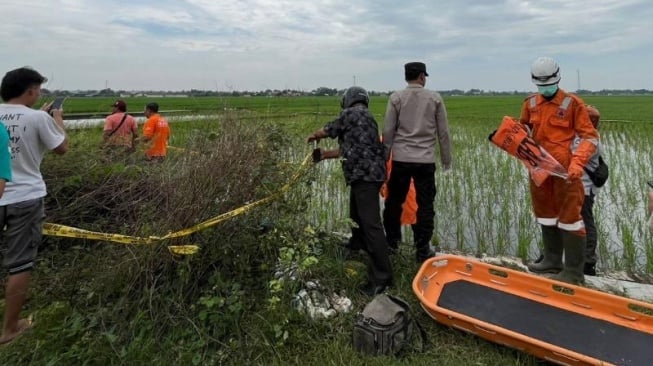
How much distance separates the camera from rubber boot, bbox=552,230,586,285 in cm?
326

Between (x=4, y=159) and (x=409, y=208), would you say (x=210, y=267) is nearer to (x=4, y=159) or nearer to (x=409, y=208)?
(x=4, y=159)

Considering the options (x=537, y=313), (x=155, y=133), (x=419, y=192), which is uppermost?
(x=155, y=133)

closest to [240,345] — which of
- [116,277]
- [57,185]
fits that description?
[116,277]

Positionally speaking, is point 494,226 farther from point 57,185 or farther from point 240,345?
point 57,185

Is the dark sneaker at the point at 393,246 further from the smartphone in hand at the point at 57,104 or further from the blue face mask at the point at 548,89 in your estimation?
the smartphone in hand at the point at 57,104

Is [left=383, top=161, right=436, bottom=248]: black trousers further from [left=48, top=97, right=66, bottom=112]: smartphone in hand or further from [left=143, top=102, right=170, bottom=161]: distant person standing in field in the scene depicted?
[left=143, top=102, right=170, bottom=161]: distant person standing in field

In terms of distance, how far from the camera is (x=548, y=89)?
10.6 ft

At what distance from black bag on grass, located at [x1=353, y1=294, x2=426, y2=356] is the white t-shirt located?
7.23ft

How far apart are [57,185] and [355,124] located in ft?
8.72

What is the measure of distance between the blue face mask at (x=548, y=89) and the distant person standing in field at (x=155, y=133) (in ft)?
15.1

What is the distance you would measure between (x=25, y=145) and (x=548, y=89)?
3689mm

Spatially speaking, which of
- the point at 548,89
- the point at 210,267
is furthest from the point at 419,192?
the point at 210,267

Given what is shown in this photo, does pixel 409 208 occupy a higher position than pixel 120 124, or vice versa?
pixel 120 124

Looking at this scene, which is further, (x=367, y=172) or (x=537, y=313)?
(x=367, y=172)
